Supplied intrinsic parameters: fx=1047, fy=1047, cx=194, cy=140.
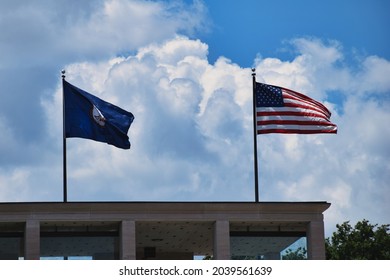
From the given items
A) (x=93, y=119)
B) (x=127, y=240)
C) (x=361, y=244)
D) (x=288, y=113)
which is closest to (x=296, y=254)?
(x=288, y=113)

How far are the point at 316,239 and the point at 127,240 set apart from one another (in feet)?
37.6

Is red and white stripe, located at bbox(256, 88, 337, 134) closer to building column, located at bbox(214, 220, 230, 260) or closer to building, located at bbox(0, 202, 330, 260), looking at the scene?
building, located at bbox(0, 202, 330, 260)

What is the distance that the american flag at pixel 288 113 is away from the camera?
5944cm

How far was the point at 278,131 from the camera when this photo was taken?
198 ft

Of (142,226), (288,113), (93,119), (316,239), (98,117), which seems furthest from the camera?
(142,226)

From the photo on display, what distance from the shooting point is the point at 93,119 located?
6150cm

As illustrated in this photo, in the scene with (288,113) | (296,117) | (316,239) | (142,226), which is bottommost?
(316,239)

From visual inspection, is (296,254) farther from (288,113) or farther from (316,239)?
(288,113)

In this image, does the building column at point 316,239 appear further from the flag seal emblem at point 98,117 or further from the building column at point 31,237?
the building column at point 31,237

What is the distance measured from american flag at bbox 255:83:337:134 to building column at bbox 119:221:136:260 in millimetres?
9452

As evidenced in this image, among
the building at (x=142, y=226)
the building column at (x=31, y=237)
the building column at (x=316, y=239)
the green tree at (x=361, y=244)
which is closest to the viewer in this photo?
the building column at (x=31, y=237)

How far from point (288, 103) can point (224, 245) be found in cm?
951

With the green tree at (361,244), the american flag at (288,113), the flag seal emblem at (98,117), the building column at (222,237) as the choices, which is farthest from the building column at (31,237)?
the green tree at (361,244)
